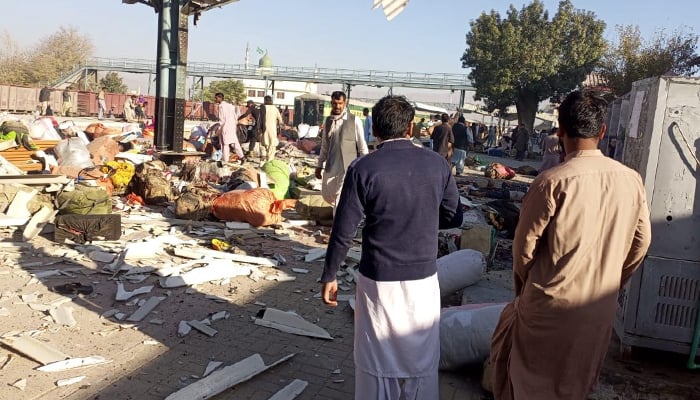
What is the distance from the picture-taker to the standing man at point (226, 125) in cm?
1334

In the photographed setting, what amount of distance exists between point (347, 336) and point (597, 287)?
2.61m

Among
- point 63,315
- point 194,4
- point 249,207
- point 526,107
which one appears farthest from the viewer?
point 526,107

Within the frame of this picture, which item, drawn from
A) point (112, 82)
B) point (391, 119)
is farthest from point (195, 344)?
point (112, 82)

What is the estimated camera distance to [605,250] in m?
2.45

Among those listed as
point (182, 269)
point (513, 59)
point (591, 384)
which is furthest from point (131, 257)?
point (513, 59)

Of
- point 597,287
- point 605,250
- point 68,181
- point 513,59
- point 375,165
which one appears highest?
point 513,59

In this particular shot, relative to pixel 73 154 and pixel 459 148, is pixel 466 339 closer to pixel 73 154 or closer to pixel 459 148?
pixel 73 154

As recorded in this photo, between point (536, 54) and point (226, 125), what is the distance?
26.5 metres

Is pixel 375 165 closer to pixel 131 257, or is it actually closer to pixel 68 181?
pixel 131 257

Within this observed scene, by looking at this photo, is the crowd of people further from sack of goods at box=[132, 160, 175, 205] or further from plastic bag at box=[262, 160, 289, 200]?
sack of goods at box=[132, 160, 175, 205]

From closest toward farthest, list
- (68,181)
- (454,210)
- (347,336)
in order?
1. (454,210)
2. (347,336)
3. (68,181)

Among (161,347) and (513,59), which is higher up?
(513,59)

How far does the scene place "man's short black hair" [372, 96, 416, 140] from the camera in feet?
9.59

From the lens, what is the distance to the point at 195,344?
437cm
